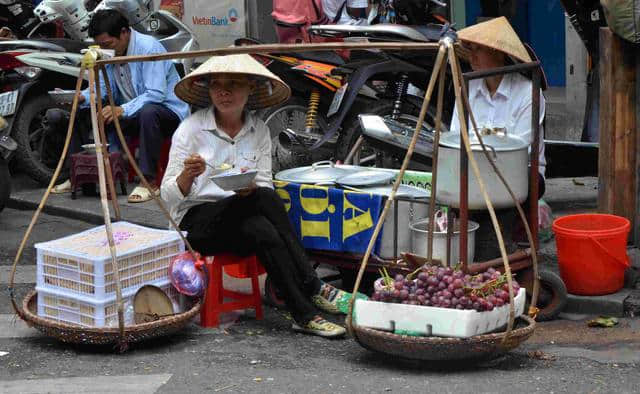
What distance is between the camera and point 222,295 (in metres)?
5.48

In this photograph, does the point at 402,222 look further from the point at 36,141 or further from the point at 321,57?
the point at 36,141

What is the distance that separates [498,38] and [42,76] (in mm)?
4387

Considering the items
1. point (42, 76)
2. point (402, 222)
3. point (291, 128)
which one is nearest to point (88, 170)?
point (42, 76)

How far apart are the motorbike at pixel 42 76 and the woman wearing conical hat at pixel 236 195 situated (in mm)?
2980

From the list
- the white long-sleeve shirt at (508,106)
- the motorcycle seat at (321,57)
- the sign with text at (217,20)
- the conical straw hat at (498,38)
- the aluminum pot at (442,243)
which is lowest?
the aluminum pot at (442,243)

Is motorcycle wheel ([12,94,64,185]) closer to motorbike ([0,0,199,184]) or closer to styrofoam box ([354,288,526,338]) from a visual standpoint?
motorbike ([0,0,199,184])

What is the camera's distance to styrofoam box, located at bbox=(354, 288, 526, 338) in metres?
4.41

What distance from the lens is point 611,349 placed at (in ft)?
16.2

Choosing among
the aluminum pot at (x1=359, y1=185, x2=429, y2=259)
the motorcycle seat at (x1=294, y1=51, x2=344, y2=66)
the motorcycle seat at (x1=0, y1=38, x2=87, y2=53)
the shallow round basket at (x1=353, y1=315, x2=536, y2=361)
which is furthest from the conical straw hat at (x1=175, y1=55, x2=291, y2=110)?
the motorcycle seat at (x1=0, y1=38, x2=87, y2=53)

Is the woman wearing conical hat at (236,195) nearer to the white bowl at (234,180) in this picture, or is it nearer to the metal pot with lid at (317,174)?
the white bowl at (234,180)

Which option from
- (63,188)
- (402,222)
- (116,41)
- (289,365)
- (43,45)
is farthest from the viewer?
(43,45)

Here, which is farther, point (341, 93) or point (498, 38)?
point (341, 93)

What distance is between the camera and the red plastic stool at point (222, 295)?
17.4ft

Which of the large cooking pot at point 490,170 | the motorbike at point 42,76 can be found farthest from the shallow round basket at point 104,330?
the motorbike at point 42,76
